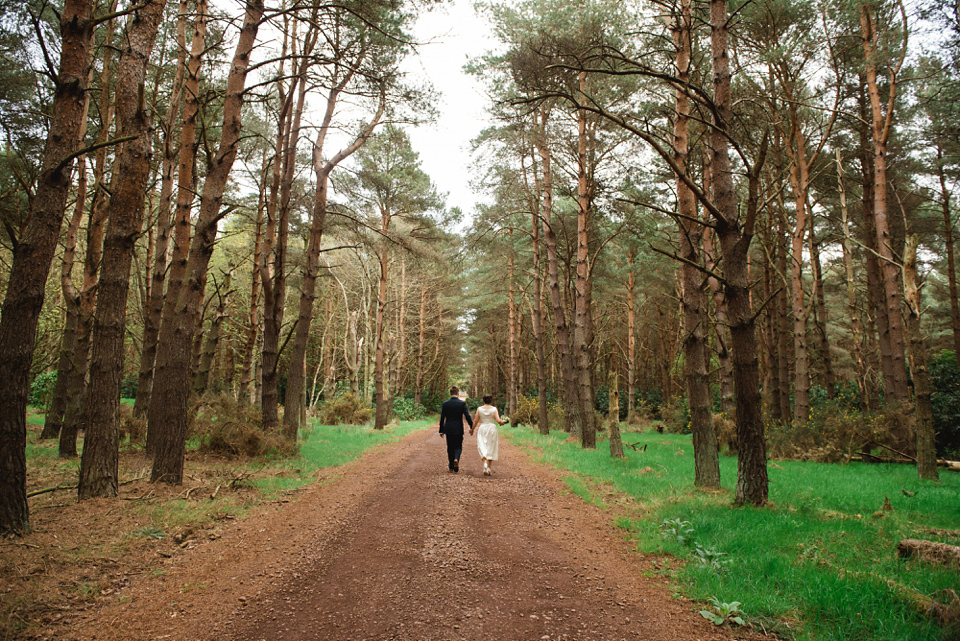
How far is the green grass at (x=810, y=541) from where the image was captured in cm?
315

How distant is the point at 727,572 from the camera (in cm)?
394

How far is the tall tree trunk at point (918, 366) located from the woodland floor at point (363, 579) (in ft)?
19.8

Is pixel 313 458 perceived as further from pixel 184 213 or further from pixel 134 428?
pixel 184 213

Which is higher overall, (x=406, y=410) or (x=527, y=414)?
(x=527, y=414)

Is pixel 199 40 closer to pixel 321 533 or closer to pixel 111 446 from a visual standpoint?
pixel 111 446

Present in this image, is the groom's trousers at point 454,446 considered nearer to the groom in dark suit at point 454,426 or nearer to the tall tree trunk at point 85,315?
the groom in dark suit at point 454,426

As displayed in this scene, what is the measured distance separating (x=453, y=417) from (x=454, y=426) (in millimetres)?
219

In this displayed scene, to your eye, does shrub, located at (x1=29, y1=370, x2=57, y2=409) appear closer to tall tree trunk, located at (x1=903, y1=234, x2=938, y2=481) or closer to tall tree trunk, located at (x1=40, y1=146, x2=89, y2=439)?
tall tree trunk, located at (x1=40, y1=146, x2=89, y2=439)

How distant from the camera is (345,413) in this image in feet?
71.5

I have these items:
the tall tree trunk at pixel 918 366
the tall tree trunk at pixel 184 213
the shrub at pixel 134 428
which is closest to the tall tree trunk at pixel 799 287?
the tall tree trunk at pixel 918 366

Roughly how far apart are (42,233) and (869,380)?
21138mm

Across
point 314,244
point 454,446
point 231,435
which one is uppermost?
point 314,244

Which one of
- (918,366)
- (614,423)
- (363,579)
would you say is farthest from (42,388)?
(918,366)

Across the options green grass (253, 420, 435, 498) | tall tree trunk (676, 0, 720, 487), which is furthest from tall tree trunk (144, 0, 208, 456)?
tall tree trunk (676, 0, 720, 487)
